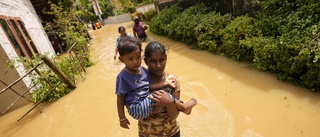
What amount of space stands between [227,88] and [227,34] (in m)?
1.97

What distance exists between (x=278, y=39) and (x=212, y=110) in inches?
85.1

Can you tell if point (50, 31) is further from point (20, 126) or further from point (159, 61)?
point (159, 61)

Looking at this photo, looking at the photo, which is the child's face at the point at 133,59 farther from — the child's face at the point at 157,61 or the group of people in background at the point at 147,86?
the child's face at the point at 157,61

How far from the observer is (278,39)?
4.27m

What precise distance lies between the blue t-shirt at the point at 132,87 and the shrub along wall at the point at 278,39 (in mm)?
3253

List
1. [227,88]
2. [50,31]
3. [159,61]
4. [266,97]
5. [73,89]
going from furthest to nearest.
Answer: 1. [50,31]
2. [73,89]
3. [227,88]
4. [266,97]
5. [159,61]

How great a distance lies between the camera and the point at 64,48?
13.2m

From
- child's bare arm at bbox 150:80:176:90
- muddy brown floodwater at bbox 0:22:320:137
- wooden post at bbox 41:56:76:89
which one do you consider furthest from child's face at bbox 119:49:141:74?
wooden post at bbox 41:56:76:89

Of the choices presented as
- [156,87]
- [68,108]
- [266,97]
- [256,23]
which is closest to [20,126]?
[68,108]

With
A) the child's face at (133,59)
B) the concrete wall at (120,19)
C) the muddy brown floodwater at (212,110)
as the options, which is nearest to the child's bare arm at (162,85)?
the child's face at (133,59)

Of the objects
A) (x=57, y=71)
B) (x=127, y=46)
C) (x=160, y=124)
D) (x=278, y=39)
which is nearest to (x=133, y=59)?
(x=127, y=46)

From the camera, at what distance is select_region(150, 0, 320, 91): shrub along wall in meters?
3.63

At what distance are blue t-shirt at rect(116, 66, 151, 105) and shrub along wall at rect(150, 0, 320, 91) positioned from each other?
3253 mm

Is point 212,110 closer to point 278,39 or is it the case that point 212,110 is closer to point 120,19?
point 278,39
